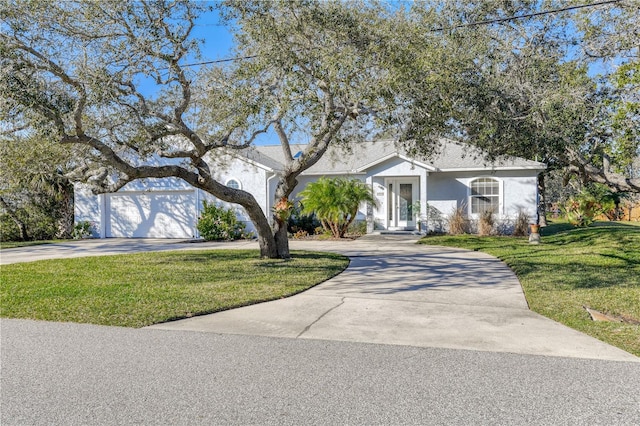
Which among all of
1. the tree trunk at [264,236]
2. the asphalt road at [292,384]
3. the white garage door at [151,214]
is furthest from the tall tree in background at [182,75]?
the white garage door at [151,214]

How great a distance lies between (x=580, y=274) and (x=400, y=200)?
12.5 metres

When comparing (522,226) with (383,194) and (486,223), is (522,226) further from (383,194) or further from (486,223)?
(383,194)

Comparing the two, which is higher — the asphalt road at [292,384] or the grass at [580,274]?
the grass at [580,274]

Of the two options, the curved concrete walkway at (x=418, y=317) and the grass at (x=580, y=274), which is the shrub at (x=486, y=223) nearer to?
the grass at (x=580, y=274)

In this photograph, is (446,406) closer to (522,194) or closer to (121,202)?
(522,194)

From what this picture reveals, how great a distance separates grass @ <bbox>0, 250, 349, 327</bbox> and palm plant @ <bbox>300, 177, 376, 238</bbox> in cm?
493

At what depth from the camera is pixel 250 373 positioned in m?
4.89

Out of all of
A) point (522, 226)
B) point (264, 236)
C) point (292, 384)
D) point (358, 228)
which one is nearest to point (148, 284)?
point (264, 236)

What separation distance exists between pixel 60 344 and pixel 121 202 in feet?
61.7

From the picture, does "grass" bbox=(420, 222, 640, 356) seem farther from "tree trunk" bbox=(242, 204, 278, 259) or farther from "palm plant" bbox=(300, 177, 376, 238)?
"tree trunk" bbox=(242, 204, 278, 259)

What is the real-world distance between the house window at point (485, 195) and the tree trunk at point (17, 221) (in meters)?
20.7

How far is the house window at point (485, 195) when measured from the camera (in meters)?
21.9

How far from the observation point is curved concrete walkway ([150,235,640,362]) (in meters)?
5.95

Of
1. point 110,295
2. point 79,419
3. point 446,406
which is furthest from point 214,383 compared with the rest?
point 110,295
